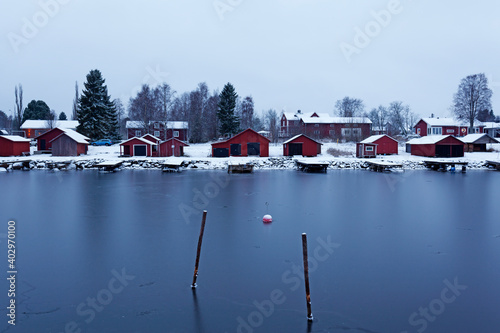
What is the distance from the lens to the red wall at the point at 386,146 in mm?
49688

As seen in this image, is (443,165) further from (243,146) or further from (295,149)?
(243,146)

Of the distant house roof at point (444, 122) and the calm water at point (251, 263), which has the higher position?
the distant house roof at point (444, 122)

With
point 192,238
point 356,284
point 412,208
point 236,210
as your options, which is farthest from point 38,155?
point 356,284

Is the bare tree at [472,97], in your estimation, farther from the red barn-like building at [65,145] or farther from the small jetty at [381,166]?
the red barn-like building at [65,145]

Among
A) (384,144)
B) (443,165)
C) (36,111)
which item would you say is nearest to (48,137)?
(36,111)

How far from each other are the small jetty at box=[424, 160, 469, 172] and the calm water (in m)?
20.0

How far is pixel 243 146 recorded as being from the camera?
4666 centimetres

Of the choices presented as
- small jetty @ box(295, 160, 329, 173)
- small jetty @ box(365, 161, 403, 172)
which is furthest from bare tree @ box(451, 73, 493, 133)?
small jetty @ box(295, 160, 329, 173)

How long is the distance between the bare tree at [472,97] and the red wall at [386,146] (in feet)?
68.4

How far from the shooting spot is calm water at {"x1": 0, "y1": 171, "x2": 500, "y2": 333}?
8.09 metres

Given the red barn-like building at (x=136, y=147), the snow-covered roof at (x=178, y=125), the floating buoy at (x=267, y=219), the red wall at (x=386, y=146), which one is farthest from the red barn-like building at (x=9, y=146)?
the red wall at (x=386, y=146)

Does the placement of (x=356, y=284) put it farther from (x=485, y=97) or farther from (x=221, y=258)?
(x=485, y=97)

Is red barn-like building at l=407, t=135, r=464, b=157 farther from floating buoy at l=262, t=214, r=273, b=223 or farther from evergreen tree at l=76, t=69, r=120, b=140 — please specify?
evergreen tree at l=76, t=69, r=120, b=140

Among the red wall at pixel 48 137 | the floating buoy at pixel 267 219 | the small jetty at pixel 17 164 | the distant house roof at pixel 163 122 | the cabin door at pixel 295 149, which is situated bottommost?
the floating buoy at pixel 267 219
